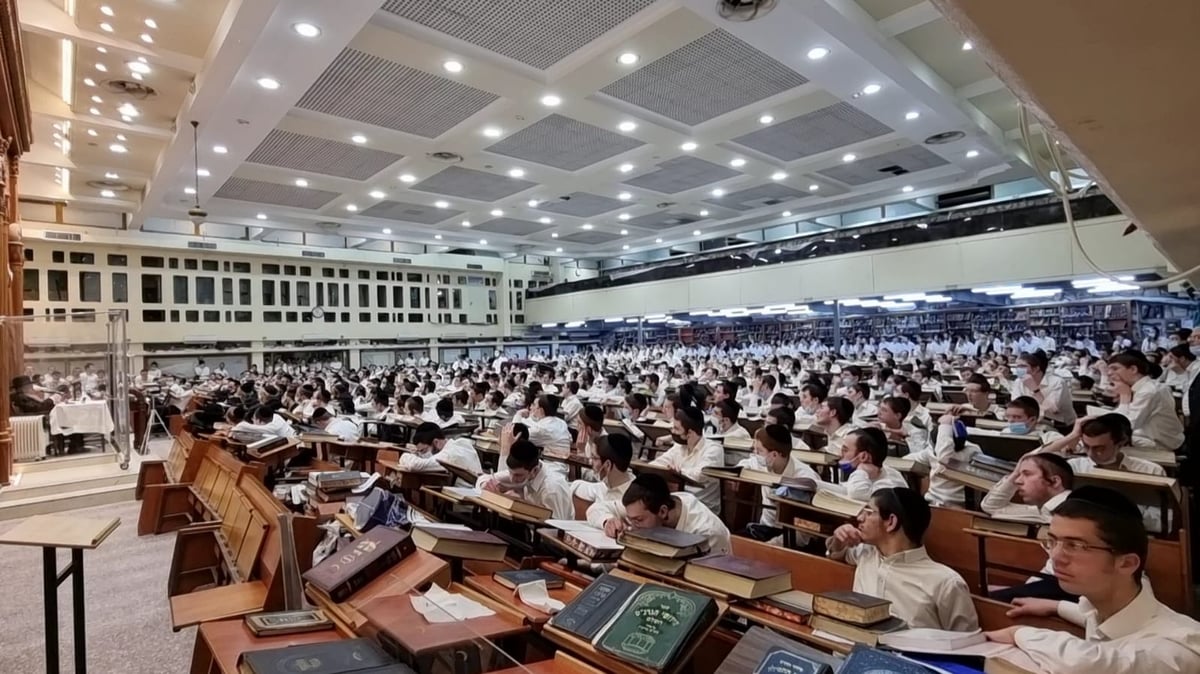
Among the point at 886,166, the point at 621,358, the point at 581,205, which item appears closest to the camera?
the point at 886,166

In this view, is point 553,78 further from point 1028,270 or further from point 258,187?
point 1028,270

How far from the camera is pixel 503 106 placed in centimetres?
840

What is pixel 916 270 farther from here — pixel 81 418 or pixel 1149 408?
pixel 81 418

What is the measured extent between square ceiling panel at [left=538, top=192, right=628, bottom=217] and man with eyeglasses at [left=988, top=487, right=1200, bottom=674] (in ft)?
39.7

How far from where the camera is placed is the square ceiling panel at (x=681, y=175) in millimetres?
11414

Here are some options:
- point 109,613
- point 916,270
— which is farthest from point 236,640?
point 916,270

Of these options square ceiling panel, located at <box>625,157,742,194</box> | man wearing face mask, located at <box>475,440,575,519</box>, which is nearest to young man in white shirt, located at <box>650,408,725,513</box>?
man wearing face mask, located at <box>475,440,575,519</box>

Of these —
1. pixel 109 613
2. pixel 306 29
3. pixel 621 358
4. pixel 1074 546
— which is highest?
pixel 306 29

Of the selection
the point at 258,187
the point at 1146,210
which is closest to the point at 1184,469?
the point at 1146,210

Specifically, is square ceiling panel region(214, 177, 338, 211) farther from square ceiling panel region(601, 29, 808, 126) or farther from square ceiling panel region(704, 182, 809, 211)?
square ceiling panel region(704, 182, 809, 211)

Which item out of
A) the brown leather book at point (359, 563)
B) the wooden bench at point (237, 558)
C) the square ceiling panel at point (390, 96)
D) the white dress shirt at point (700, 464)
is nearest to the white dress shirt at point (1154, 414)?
the white dress shirt at point (700, 464)

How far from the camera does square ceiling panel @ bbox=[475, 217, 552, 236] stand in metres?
16.0

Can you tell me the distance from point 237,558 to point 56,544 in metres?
1.85

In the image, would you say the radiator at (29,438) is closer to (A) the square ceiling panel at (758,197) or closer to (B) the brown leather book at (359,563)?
(B) the brown leather book at (359,563)
